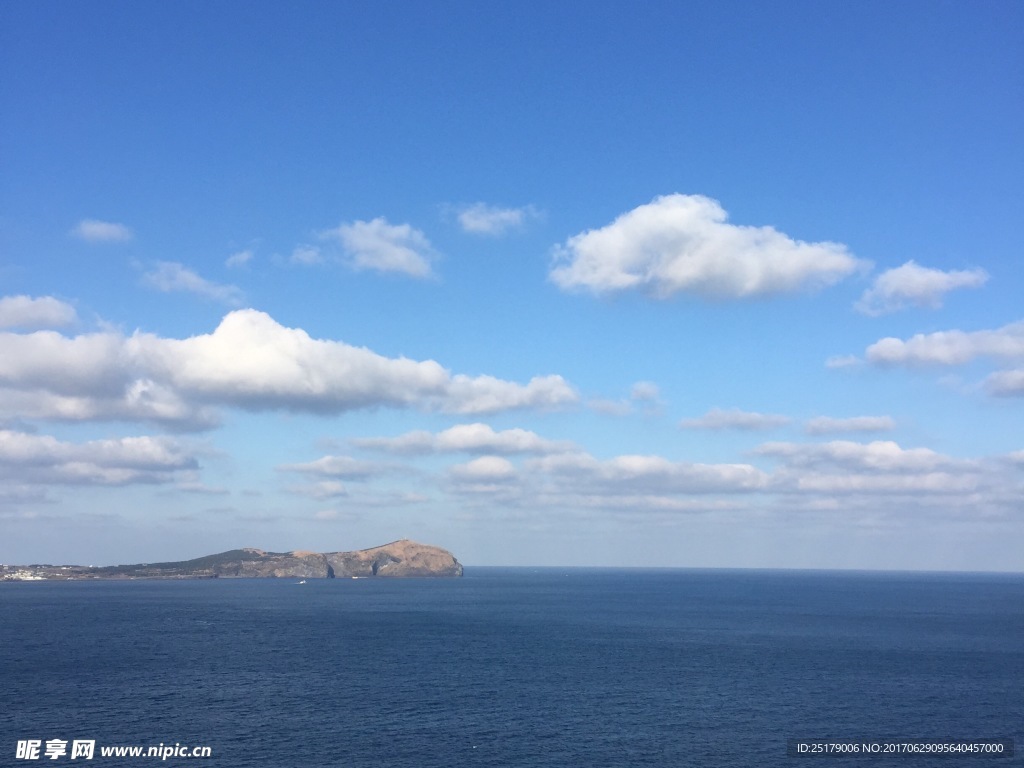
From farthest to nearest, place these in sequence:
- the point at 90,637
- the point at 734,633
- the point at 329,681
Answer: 1. the point at 734,633
2. the point at 90,637
3. the point at 329,681

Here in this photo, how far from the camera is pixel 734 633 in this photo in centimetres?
19138

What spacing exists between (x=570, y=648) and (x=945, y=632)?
358ft

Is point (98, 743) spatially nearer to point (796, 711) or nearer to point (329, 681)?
point (329, 681)

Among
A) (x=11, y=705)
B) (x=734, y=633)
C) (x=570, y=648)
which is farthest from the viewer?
(x=734, y=633)

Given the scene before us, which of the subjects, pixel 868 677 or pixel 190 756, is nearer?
pixel 190 756

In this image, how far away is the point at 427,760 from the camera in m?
83.2

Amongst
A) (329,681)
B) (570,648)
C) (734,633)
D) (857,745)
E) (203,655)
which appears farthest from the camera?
(734,633)

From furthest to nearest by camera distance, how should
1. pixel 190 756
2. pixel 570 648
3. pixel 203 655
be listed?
1. pixel 570 648
2. pixel 203 655
3. pixel 190 756

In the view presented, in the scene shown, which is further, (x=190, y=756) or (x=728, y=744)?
(x=728, y=744)

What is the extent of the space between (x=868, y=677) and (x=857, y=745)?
44887 millimetres

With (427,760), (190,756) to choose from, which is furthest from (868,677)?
(190,756)

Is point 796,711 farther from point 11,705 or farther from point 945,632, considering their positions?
point 945,632

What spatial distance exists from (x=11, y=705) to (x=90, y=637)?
2976 inches

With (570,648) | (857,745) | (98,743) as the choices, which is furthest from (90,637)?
(857,745)
